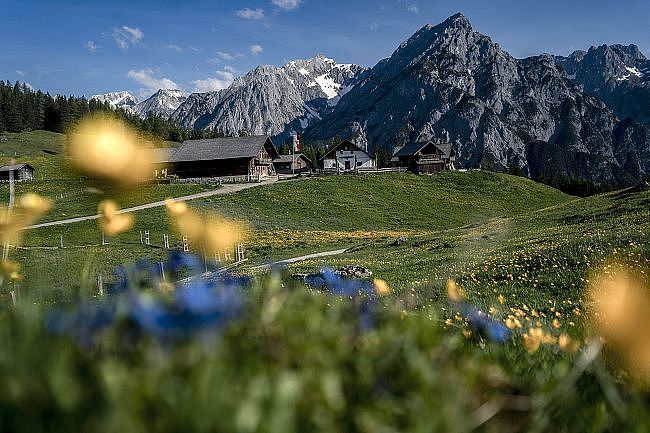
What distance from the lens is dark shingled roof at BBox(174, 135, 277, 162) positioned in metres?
74.8

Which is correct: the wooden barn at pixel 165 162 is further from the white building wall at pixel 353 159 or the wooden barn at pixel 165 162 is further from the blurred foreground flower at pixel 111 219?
the blurred foreground flower at pixel 111 219

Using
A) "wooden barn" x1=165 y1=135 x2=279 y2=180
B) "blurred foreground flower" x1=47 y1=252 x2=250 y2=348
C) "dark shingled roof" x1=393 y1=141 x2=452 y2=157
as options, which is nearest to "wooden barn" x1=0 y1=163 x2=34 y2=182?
"wooden barn" x1=165 y1=135 x2=279 y2=180

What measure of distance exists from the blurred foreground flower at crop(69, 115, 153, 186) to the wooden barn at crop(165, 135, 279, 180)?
70866mm

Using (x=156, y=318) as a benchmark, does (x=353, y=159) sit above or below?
below

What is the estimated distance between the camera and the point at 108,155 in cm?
257

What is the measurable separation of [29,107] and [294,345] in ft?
506

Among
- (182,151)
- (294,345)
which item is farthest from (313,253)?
(182,151)

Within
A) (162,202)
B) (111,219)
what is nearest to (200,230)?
(111,219)

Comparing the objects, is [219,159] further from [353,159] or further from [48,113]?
[48,113]

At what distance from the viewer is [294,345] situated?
1517mm

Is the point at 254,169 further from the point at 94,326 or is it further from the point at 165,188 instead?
the point at 94,326

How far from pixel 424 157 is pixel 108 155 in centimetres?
9483

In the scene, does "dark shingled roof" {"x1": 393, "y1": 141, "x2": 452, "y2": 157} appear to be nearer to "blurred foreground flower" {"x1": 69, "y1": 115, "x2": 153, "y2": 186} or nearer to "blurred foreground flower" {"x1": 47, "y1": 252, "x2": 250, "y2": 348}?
"blurred foreground flower" {"x1": 69, "y1": 115, "x2": 153, "y2": 186}

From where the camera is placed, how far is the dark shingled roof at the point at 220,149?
74.8 m
